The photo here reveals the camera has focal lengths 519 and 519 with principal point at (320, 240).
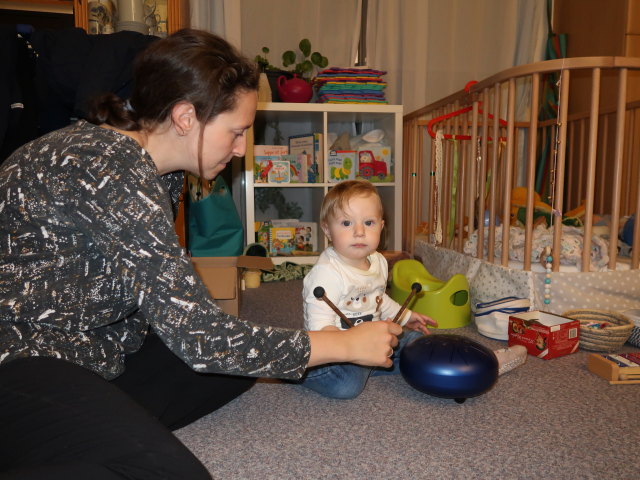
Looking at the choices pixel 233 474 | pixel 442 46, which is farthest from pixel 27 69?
pixel 442 46

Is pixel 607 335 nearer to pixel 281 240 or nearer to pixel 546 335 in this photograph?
pixel 546 335

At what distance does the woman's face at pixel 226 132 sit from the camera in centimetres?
84

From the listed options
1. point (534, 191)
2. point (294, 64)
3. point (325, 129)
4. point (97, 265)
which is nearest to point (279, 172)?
point (325, 129)

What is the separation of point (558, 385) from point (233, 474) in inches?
31.6

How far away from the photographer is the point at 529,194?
1.62 m

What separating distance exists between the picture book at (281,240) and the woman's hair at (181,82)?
1.94m

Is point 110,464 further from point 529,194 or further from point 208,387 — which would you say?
point 529,194

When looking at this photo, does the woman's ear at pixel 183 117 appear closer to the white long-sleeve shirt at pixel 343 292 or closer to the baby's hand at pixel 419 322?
the white long-sleeve shirt at pixel 343 292

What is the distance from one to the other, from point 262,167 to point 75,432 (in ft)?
7.05

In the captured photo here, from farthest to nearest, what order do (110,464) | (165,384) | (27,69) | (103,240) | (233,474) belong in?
(27,69)
(165,384)
(233,474)
(103,240)
(110,464)

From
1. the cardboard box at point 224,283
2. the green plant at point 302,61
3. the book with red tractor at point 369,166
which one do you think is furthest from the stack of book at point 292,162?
the cardboard box at point 224,283

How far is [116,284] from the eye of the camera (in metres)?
0.80

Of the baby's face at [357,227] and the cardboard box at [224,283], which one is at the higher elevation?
the baby's face at [357,227]

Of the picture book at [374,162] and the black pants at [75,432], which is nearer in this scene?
the black pants at [75,432]
